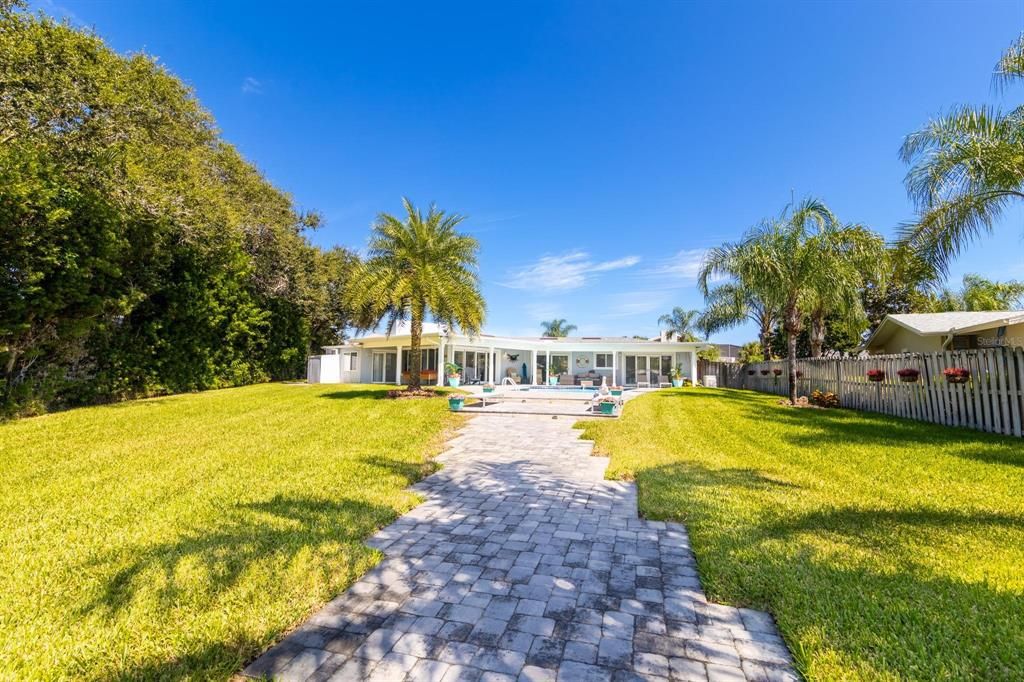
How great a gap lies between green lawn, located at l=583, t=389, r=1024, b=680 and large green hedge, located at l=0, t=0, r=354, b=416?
15421 mm

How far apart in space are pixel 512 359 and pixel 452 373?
7.25 metres

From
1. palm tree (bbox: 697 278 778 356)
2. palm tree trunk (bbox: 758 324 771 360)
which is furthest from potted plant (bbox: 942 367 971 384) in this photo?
palm tree (bbox: 697 278 778 356)

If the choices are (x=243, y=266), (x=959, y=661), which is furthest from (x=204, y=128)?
(x=959, y=661)

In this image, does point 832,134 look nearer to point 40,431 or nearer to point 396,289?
point 396,289

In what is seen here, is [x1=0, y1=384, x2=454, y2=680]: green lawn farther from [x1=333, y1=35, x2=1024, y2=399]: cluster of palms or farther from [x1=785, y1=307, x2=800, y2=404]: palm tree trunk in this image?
[x1=785, y1=307, x2=800, y2=404]: palm tree trunk

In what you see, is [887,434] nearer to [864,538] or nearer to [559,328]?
[864,538]

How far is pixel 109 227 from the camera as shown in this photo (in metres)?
12.9

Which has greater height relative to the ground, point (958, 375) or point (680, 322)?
point (680, 322)

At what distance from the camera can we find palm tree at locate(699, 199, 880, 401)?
14.8 metres

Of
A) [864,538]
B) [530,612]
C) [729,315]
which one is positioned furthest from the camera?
[729,315]

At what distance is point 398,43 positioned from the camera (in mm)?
14719

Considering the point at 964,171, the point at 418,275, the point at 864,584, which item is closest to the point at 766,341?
the point at 964,171

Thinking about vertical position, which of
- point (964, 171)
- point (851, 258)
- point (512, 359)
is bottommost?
point (512, 359)

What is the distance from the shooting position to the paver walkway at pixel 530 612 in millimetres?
2383
